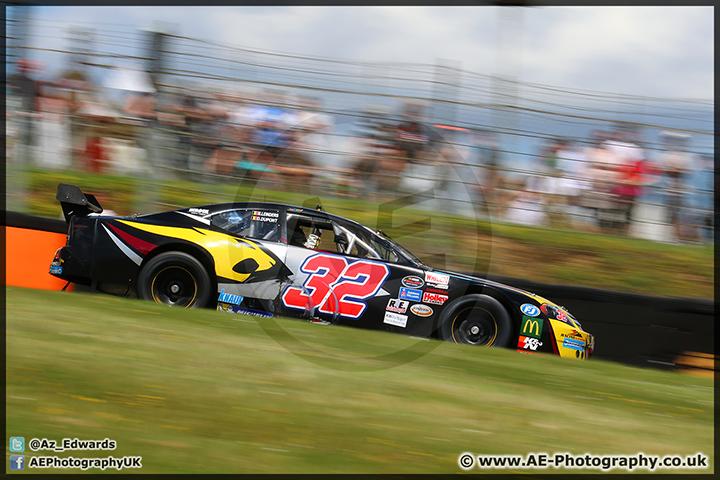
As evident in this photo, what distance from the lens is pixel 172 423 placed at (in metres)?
2.91

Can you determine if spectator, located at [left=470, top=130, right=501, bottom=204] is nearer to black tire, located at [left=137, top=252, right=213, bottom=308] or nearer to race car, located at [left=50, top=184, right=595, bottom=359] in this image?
race car, located at [left=50, top=184, right=595, bottom=359]

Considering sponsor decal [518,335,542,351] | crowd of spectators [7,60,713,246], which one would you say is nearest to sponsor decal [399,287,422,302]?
sponsor decal [518,335,542,351]

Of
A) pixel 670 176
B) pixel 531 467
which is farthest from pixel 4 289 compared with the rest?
pixel 670 176

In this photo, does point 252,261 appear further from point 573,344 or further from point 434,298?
point 573,344

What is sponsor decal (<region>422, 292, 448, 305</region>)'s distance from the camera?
202 inches

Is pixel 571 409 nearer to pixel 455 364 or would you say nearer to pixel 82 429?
pixel 455 364

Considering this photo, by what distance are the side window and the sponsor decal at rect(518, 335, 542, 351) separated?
2219mm

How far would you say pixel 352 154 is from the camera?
6.35 metres

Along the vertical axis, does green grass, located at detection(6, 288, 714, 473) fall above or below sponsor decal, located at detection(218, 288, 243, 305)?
below

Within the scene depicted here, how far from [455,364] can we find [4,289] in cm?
345

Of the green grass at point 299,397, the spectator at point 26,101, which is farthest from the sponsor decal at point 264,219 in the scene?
the spectator at point 26,101

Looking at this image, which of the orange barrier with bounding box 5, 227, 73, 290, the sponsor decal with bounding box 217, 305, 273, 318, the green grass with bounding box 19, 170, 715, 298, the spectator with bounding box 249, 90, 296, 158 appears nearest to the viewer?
the sponsor decal with bounding box 217, 305, 273, 318

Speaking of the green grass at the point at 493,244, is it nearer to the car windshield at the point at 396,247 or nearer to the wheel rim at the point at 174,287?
the car windshield at the point at 396,247

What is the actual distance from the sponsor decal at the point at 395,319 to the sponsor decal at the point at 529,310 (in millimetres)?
998
